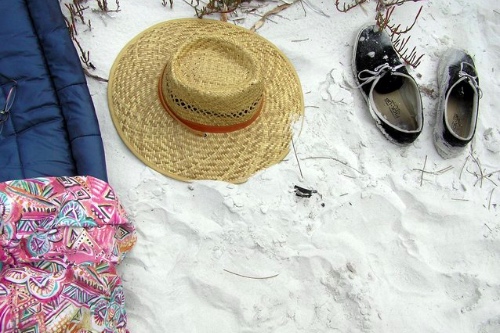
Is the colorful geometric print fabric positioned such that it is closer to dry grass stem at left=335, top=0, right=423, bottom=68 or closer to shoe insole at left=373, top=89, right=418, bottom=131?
shoe insole at left=373, top=89, right=418, bottom=131

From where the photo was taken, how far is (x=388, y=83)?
2.59m

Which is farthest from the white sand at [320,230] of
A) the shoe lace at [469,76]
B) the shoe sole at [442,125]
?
the shoe lace at [469,76]

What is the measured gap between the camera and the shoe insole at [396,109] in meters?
2.54

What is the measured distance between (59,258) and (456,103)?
6.88ft

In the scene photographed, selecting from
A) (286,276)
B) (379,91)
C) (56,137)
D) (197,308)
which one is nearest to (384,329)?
(286,276)

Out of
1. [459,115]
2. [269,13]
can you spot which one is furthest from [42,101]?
[459,115]

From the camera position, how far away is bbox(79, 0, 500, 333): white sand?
77.9 inches

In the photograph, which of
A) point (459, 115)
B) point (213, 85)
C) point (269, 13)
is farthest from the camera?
point (269, 13)

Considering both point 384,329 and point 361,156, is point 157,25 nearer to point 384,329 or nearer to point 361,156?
point 361,156

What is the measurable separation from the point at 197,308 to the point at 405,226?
40.2 inches

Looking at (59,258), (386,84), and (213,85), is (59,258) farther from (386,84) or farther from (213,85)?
(386,84)

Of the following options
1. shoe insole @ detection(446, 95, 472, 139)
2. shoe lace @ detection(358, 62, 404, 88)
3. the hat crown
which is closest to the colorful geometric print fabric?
the hat crown

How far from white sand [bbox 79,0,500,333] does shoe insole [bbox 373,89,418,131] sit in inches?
3.7

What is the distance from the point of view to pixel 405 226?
7.33 ft
